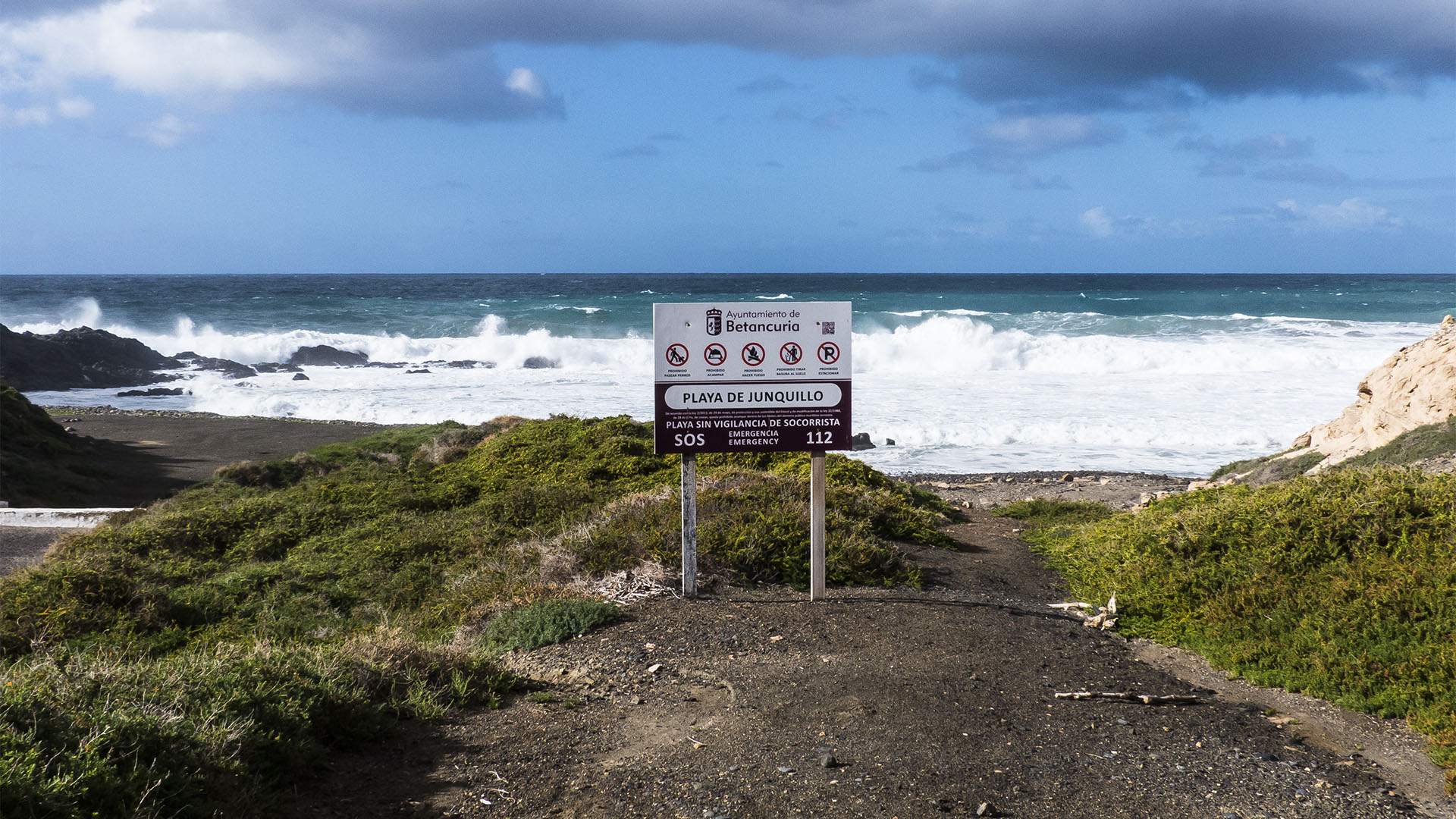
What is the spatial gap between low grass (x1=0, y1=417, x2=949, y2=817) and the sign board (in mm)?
1147

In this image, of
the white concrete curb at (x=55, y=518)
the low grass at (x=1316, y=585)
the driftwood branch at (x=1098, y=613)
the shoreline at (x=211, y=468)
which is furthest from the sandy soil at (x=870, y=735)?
the white concrete curb at (x=55, y=518)

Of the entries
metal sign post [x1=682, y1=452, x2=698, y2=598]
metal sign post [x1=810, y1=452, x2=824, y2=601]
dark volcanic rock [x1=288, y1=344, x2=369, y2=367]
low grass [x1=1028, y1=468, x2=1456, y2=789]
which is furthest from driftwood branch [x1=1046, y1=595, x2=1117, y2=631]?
dark volcanic rock [x1=288, y1=344, x2=369, y2=367]

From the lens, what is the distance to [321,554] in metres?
8.89

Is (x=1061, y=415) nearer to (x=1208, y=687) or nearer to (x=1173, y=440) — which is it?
(x=1173, y=440)

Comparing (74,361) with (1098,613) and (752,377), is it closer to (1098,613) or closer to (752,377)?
(752,377)

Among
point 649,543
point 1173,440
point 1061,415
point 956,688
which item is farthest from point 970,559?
point 1061,415

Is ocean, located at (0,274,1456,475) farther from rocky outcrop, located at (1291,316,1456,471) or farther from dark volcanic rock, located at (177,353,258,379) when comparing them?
rocky outcrop, located at (1291,316,1456,471)

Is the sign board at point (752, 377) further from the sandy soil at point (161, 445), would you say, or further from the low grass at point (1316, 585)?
the sandy soil at point (161, 445)

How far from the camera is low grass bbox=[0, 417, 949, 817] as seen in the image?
3.43 meters

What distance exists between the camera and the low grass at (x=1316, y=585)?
517 centimetres

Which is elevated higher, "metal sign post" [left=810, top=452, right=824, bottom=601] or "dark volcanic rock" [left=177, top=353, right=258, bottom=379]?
"metal sign post" [left=810, top=452, right=824, bottom=601]

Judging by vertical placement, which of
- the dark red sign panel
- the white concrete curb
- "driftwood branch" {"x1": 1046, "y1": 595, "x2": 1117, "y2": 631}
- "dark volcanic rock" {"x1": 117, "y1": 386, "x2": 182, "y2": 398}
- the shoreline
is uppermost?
the dark red sign panel

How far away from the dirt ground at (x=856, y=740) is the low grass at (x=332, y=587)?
380mm

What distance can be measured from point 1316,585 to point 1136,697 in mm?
2070
